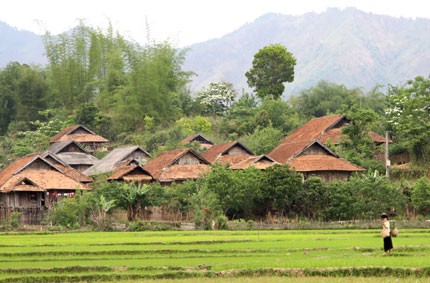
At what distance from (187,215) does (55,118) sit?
28745mm

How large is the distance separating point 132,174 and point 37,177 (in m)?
5.32

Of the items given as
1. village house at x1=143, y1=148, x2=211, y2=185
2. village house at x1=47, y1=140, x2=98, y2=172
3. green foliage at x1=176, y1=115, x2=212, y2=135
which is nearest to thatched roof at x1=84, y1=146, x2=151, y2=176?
village house at x1=47, y1=140, x2=98, y2=172

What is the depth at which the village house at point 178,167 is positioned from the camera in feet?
150

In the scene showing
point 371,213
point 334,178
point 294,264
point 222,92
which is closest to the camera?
point 294,264

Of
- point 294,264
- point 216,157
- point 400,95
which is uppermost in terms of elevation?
point 400,95

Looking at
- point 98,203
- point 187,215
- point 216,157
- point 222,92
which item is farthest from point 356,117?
point 222,92

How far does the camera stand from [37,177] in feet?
146

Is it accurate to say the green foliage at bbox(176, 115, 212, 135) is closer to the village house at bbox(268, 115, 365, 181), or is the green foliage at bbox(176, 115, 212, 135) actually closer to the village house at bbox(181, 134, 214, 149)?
the village house at bbox(181, 134, 214, 149)

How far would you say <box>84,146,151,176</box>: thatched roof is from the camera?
51.4m

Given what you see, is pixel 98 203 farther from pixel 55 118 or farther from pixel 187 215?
pixel 55 118

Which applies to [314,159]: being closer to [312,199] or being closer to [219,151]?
[312,199]

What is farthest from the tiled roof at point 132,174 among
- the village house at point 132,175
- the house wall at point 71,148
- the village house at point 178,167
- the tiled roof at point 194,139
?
the house wall at point 71,148

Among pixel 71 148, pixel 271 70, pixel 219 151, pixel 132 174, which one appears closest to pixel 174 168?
pixel 132 174

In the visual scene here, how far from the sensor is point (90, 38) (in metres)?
65.9
